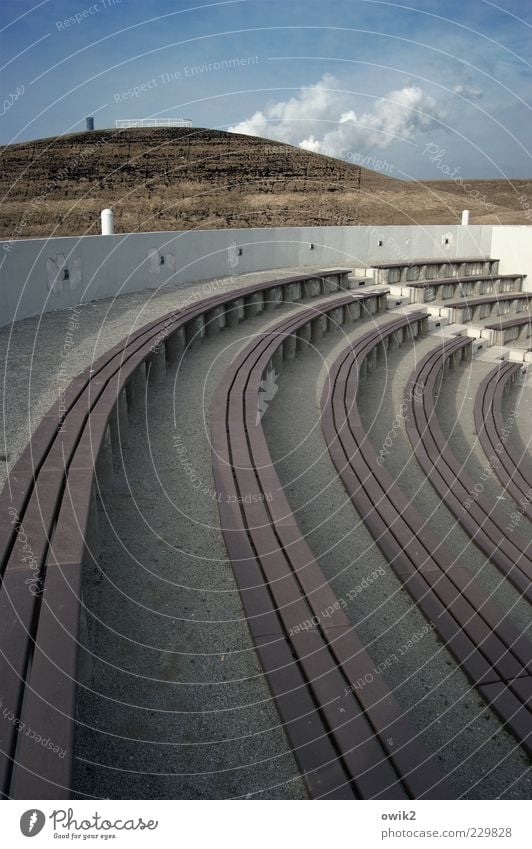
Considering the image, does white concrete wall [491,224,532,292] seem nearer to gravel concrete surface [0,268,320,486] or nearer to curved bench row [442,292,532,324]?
curved bench row [442,292,532,324]

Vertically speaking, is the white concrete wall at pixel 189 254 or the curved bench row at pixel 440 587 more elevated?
the white concrete wall at pixel 189 254

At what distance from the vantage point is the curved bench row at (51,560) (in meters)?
2.29

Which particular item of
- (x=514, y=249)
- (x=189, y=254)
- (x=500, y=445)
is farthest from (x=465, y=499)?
(x=514, y=249)

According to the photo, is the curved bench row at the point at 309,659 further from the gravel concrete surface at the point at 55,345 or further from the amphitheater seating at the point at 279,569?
the gravel concrete surface at the point at 55,345

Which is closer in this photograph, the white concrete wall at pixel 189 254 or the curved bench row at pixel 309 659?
the curved bench row at pixel 309 659

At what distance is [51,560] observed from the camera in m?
3.28

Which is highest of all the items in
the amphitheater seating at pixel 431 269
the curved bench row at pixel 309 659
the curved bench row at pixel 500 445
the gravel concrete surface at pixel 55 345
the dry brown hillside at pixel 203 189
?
the dry brown hillside at pixel 203 189

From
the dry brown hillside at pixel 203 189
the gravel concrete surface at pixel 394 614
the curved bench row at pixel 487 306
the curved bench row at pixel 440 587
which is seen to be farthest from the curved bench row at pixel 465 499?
the dry brown hillside at pixel 203 189

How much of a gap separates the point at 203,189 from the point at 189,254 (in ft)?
81.5

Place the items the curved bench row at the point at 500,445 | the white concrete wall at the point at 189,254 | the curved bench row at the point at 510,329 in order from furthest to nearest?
1. the curved bench row at the point at 510,329
2. the white concrete wall at the point at 189,254
3. the curved bench row at the point at 500,445
